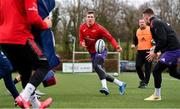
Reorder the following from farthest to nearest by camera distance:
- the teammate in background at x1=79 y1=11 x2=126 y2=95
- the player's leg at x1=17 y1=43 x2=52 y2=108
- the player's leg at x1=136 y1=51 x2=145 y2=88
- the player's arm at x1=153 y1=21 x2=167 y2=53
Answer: the player's leg at x1=136 y1=51 x2=145 y2=88
the teammate in background at x1=79 y1=11 x2=126 y2=95
the player's arm at x1=153 y1=21 x2=167 y2=53
the player's leg at x1=17 y1=43 x2=52 y2=108

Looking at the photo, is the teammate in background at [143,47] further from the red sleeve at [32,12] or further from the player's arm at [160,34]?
the red sleeve at [32,12]

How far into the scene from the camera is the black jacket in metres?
10.8

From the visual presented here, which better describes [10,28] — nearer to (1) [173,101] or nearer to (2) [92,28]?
(1) [173,101]

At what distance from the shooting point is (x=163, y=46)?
10906 millimetres

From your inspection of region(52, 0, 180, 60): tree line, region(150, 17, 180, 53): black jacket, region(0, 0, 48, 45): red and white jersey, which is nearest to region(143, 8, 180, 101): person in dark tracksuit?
region(150, 17, 180, 53): black jacket

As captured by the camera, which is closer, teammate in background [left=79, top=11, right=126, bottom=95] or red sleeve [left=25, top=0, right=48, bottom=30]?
red sleeve [left=25, top=0, right=48, bottom=30]

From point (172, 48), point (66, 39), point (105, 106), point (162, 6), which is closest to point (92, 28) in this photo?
point (172, 48)

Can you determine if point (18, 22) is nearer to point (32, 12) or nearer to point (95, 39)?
point (32, 12)

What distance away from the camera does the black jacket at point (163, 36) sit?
1077cm

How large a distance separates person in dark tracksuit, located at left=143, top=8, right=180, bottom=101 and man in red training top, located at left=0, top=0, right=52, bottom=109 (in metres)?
4.05

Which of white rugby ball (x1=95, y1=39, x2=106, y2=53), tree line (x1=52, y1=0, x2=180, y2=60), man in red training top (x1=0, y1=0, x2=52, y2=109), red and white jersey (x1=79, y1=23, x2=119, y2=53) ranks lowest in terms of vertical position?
tree line (x1=52, y1=0, x2=180, y2=60)

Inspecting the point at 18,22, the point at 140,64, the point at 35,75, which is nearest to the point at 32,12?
the point at 18,22

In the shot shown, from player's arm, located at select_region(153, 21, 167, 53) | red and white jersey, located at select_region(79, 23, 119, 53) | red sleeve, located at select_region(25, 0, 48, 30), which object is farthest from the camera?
red and white jersey, located at select_region(79, 23, 119, 53)

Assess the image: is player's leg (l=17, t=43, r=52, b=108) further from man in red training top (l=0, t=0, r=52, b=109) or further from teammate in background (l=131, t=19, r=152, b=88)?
teammate in background (l=131, t=19, r=152, b=88)
